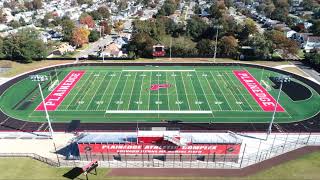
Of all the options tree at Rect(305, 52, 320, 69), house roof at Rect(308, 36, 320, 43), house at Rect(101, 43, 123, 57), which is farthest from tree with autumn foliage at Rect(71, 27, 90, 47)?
house roof at Rect(308, 36, 320, 43)

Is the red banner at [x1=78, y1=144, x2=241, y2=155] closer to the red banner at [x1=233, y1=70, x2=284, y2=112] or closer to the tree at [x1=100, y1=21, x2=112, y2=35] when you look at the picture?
the red banner at [x1=233, y1=70, x2=284, y2=112]

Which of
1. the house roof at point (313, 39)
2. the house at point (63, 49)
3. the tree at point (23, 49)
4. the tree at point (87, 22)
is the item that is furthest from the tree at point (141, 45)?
the house roof at point (313, 39)

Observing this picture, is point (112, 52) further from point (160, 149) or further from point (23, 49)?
point (160, 149)

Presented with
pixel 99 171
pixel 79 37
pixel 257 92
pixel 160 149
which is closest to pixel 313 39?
pixel 257 92

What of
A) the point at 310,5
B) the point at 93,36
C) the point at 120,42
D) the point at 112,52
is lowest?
the point at 120,42

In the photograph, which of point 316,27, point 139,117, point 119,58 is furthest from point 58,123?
point 316,27

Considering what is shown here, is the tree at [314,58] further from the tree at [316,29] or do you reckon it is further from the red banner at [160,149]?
the red banner at [160,149]

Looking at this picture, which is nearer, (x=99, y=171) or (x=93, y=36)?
(x=99, y=171)
